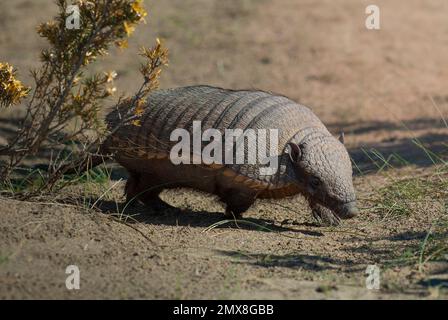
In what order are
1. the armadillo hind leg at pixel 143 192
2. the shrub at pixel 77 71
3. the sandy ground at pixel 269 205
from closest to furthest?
the sandy ground at pixel 269 205 < the shrub at pixel 77 71 < the armadillo hind leg at pixel 143 192

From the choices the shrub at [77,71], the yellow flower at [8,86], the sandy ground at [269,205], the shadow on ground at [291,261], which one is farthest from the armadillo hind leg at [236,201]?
the yellow flower at [8,86]

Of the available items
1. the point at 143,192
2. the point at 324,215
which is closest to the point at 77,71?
the point at 143,192

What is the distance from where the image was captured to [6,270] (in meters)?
4.49

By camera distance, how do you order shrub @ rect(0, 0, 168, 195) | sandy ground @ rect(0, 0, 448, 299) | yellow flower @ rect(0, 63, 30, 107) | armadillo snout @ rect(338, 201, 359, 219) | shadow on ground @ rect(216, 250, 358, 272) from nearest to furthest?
sandy ground @ rect(0, 0, 448, 299), shadow on ground @ rect(216, 250, 358, 272), shrub @ rect(0, 0, 168, 195), yellow flower @ rect(0, 63, 30, 107), armadillo snout @ rect(338, 201, 359, 219)

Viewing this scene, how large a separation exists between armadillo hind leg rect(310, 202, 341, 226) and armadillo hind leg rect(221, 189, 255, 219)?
1.56 ft

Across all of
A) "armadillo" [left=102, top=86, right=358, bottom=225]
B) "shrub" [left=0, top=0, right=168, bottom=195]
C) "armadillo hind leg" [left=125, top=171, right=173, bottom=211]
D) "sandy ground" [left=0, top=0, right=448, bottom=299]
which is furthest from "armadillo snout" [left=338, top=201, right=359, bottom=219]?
"shrub" [left=0, top=0, right=168, bottom=195]

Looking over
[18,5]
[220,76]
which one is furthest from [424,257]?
[18,5]

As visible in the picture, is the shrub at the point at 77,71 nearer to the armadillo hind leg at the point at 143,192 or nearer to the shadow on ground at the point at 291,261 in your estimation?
the armadillo hind leg at the point at 143,192

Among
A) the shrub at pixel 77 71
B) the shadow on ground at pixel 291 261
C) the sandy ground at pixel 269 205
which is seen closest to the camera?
the sandy ground at pixel 269 205

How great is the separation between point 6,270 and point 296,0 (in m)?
10.3

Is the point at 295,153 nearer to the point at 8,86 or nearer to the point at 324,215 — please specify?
the point at 324,215

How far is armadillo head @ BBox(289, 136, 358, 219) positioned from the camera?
227 inches

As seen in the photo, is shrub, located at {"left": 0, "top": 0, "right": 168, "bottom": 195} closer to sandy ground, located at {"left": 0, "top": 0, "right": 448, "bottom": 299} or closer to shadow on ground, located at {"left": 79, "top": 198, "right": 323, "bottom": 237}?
sandy ground, located at {"left": 0, "top": 0, "right": 448, "bottom": 299}

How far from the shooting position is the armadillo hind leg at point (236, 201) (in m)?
5.99
